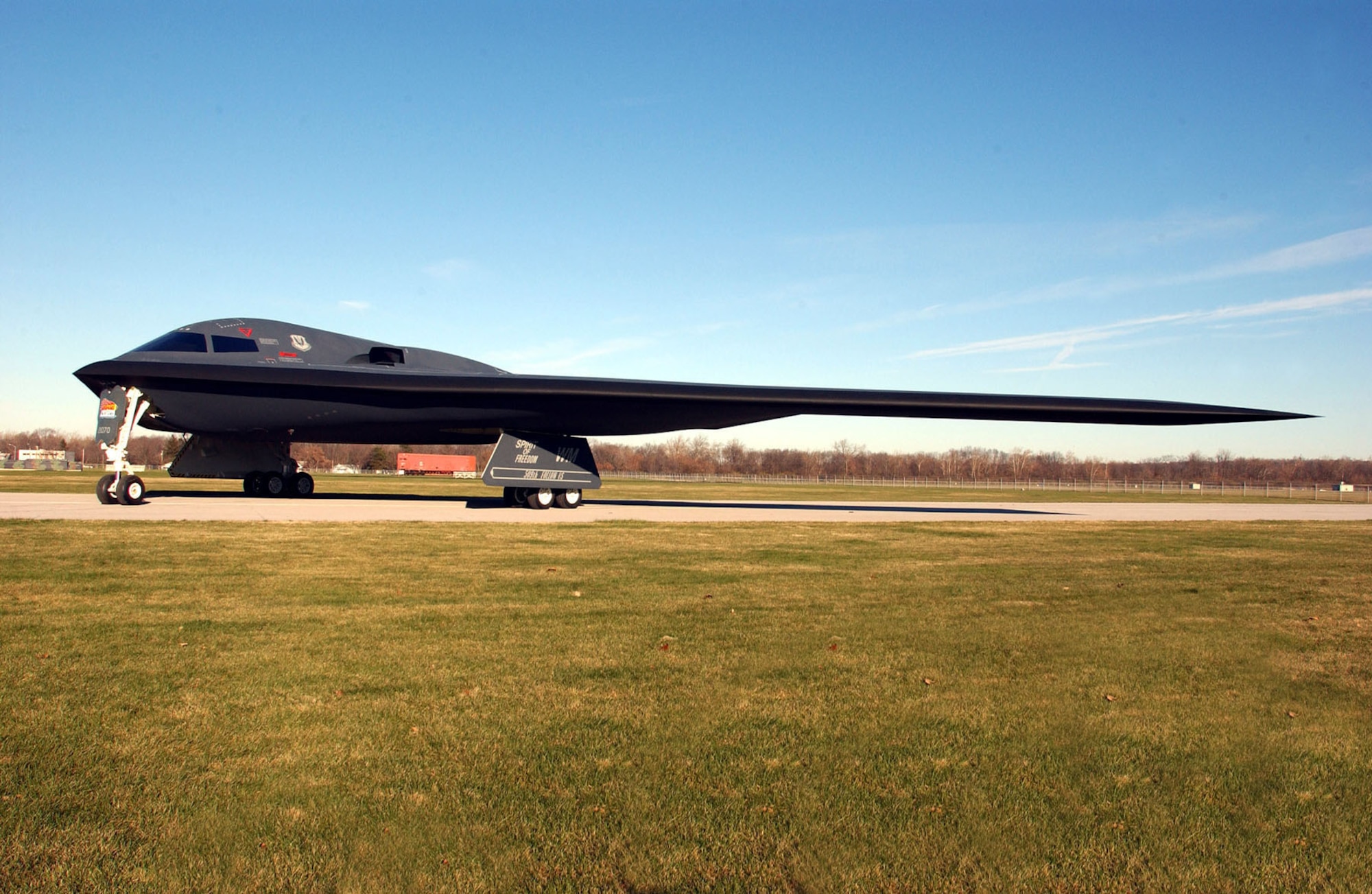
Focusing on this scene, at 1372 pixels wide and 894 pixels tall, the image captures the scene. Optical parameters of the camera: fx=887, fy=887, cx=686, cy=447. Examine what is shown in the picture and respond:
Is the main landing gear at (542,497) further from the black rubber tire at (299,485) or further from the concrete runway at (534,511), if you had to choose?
the black rubber tire at (299,485)

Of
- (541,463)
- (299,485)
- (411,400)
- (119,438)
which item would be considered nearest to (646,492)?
(299,485)

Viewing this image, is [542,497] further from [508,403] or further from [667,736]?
[667,736]

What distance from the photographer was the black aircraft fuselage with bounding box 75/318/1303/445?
71.4 feet

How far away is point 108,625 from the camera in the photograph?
23.4 ft

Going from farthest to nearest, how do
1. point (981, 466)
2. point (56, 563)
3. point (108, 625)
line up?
point (981, 466)
point (56, 563)
point (108, 625)

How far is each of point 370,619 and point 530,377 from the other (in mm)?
15203

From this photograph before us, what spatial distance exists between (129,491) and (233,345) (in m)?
4.27

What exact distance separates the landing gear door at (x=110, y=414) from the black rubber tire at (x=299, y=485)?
19.3 ft

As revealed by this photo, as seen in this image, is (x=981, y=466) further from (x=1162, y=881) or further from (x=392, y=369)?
(x=1162, y=881)

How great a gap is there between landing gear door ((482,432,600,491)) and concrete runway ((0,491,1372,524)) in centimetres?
80

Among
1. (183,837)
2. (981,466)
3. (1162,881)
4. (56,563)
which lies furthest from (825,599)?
(981,466)

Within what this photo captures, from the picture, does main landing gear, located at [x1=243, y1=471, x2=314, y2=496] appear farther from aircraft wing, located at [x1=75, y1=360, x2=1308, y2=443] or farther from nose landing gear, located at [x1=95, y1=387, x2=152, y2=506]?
nose landing gear, located at [x1=95, y1=387, x2=152, y2=506]

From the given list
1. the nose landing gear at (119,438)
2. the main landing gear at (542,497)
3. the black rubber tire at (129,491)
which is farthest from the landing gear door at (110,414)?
the main landing gear at (542,497)

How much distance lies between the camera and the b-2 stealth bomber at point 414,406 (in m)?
21.4
